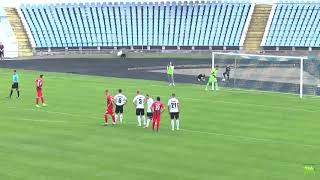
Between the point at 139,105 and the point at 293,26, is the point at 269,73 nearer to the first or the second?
the point at 139,105

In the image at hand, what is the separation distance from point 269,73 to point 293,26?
28209 millimetres

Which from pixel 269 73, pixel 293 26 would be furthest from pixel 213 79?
pixel 293 26

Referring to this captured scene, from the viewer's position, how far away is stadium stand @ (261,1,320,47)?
83.1 meters

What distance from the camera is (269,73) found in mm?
58188

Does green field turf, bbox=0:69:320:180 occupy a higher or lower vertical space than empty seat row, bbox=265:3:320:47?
lower

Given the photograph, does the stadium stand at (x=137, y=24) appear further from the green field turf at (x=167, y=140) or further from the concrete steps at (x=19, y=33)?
the green field turf at (x=167, y=140)

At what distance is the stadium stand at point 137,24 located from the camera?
276 ft

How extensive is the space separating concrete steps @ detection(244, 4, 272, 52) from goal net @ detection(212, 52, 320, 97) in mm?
21485

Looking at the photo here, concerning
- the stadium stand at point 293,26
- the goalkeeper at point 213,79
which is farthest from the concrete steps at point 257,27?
the goalkeeper at point 213,79

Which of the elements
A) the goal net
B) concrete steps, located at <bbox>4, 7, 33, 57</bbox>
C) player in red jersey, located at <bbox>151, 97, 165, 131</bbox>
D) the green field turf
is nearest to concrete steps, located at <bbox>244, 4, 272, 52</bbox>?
the goal net

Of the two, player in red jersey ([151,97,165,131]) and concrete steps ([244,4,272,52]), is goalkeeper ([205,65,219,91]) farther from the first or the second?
concrete steps ([244,4,272,52])

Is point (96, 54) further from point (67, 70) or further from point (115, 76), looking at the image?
point (115, 76)

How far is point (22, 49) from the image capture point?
81938 millimetres

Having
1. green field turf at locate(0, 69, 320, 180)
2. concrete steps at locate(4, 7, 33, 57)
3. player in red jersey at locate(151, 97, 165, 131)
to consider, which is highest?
concrete steps at locate(4, 7, 33, 57)
